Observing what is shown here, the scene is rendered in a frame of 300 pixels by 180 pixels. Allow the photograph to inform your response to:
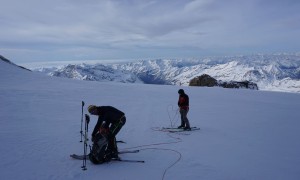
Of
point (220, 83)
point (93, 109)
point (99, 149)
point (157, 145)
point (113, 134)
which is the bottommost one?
point (157, 145)

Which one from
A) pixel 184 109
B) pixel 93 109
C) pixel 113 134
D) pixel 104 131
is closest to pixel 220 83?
pixel 184 109

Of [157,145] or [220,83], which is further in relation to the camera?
[220,83]

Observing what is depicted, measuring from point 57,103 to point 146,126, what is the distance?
29.0 feet

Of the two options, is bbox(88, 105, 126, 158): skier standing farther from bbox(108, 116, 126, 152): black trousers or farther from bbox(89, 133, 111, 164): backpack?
bbox(89, 133, 111, 164): backpack

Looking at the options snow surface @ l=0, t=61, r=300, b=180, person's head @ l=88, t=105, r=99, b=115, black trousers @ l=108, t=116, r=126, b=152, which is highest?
person's head @ l=88, t=105, r=99, b=115

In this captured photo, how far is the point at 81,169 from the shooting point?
878 cm

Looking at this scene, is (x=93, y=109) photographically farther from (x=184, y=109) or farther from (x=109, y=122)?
(x=184, y=109)

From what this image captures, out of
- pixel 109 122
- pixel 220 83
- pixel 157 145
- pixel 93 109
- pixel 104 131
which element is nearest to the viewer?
pixel 93 109

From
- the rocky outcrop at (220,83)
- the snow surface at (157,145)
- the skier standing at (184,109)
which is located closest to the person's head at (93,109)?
the snow surface at (157,145)

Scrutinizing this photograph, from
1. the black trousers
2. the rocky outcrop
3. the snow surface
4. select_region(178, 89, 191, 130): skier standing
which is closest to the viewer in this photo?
A: the snow surface

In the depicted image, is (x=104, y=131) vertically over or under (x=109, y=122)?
under

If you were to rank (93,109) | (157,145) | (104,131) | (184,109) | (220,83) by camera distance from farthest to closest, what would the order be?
(220,83), (184,109), (157,145), (104,131), (93,109)

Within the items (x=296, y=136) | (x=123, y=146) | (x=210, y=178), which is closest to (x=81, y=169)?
(x=123, y=146)

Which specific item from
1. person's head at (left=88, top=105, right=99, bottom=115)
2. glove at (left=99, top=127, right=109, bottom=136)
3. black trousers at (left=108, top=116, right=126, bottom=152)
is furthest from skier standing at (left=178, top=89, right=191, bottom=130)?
person's head at (left=88, top=105, right=99, bottom=115)
